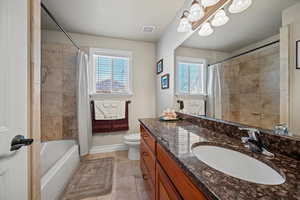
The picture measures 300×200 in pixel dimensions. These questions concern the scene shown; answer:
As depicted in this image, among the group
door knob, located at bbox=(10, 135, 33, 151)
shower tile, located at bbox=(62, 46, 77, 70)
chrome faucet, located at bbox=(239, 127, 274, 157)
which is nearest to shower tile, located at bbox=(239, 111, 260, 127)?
chrome faucet, located at bbox=(239, 127, 274, 157)

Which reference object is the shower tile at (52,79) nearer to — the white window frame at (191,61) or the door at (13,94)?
the door at (13,94)

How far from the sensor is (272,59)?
73cm

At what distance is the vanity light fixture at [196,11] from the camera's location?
1249 mm

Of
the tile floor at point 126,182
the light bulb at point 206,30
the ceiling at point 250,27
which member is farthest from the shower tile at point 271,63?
the tile floor at point 126,182

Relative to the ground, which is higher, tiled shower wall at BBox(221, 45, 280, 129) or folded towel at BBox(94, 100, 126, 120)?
tiled shower wall at BBox(221, 45, 280, 129)

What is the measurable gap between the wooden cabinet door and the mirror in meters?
0.67

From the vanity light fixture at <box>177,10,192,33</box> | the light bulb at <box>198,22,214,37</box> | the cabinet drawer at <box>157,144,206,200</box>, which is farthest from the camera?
the vanity light fixture at <box>177,10,192,33</box>

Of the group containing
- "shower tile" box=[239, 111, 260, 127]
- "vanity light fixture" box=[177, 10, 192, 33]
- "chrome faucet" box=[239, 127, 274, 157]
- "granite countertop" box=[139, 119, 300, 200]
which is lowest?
"granite countertop" box=[139, 119, 300, 200]

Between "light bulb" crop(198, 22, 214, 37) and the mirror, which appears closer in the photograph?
the mirror

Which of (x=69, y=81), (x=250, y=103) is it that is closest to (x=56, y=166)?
(x=69, y=81)

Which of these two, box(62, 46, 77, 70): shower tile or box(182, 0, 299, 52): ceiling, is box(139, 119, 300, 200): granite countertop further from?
box(62, 46, 77, 70): shower tile

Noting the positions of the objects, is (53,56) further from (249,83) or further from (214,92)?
(249,83)

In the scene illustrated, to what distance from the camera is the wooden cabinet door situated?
0.67 metres

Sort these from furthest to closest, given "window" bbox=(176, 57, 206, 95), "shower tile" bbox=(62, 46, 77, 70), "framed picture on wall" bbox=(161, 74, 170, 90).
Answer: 1. "shower tile" bbox=(62, 46, 77, 70)
2. "framed picture on wall" bbox=(161, 74, 170, 90)
3. "window" bbox=(176, 57, 206, 95)
